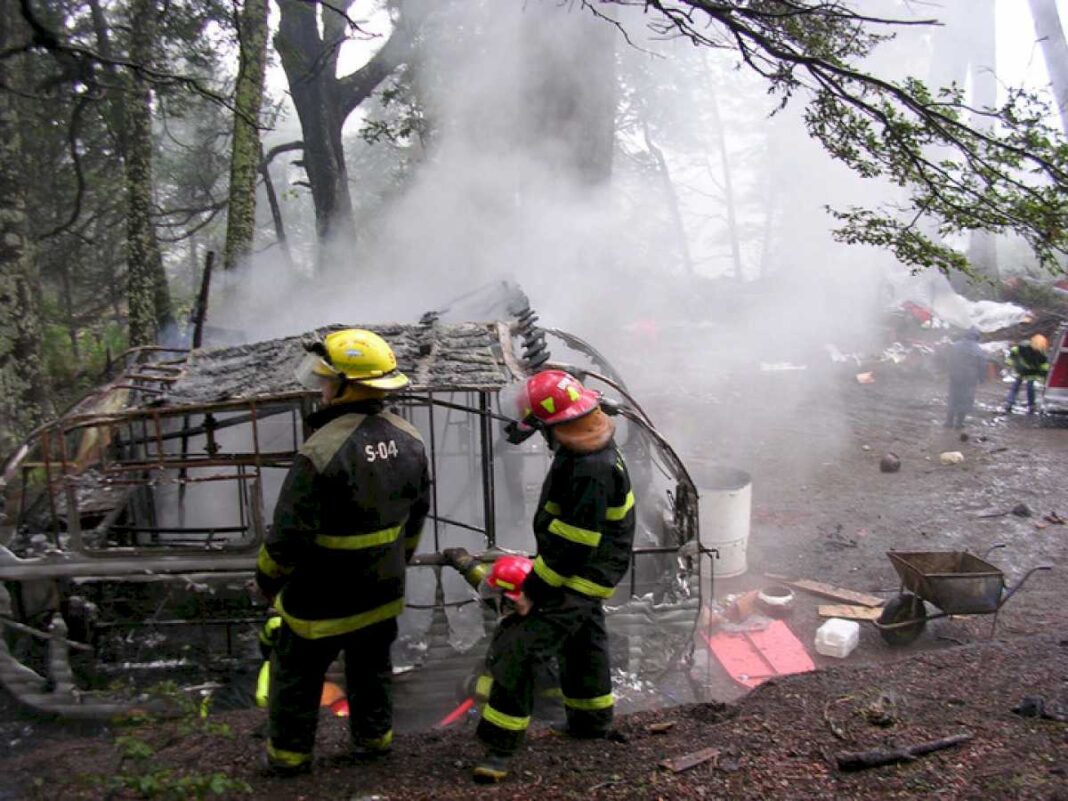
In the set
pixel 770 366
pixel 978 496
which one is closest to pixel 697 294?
pixel 770 366

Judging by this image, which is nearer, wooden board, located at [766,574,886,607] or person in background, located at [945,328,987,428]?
wooden board, located at [766,574,886,607]

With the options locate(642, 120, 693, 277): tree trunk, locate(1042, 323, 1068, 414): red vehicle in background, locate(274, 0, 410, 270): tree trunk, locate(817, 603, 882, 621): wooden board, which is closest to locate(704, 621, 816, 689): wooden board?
locate(817, 603, 882, 621): wooden board

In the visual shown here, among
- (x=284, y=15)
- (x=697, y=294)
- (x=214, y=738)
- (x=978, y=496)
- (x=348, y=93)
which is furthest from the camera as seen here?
(x=697, y=294)

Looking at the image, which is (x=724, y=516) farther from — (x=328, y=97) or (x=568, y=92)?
(x=328, y=97)

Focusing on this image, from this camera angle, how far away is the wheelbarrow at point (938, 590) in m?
5.96

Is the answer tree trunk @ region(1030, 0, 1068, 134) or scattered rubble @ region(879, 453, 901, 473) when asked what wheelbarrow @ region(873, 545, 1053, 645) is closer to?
scattered rubble @ region(879, 453, 901, 473)

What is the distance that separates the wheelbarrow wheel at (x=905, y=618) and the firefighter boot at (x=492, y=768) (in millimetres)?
4144

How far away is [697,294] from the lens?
90.8ft

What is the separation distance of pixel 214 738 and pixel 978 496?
9.52 metres

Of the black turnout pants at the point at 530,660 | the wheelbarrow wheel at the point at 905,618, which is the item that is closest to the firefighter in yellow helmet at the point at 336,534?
the black turnout pants at the point at 530,660

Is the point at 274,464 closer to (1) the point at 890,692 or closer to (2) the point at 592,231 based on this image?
(1) the point at 890,692

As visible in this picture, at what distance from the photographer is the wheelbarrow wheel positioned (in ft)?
20.6

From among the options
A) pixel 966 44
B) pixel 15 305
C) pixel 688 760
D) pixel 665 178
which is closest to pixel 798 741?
pixel 688 760

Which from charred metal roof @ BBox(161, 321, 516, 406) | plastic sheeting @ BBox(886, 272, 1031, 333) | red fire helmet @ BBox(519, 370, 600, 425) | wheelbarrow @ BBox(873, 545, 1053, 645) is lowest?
wheelbarrow @ BBox(873, 545, 1053, 645)
